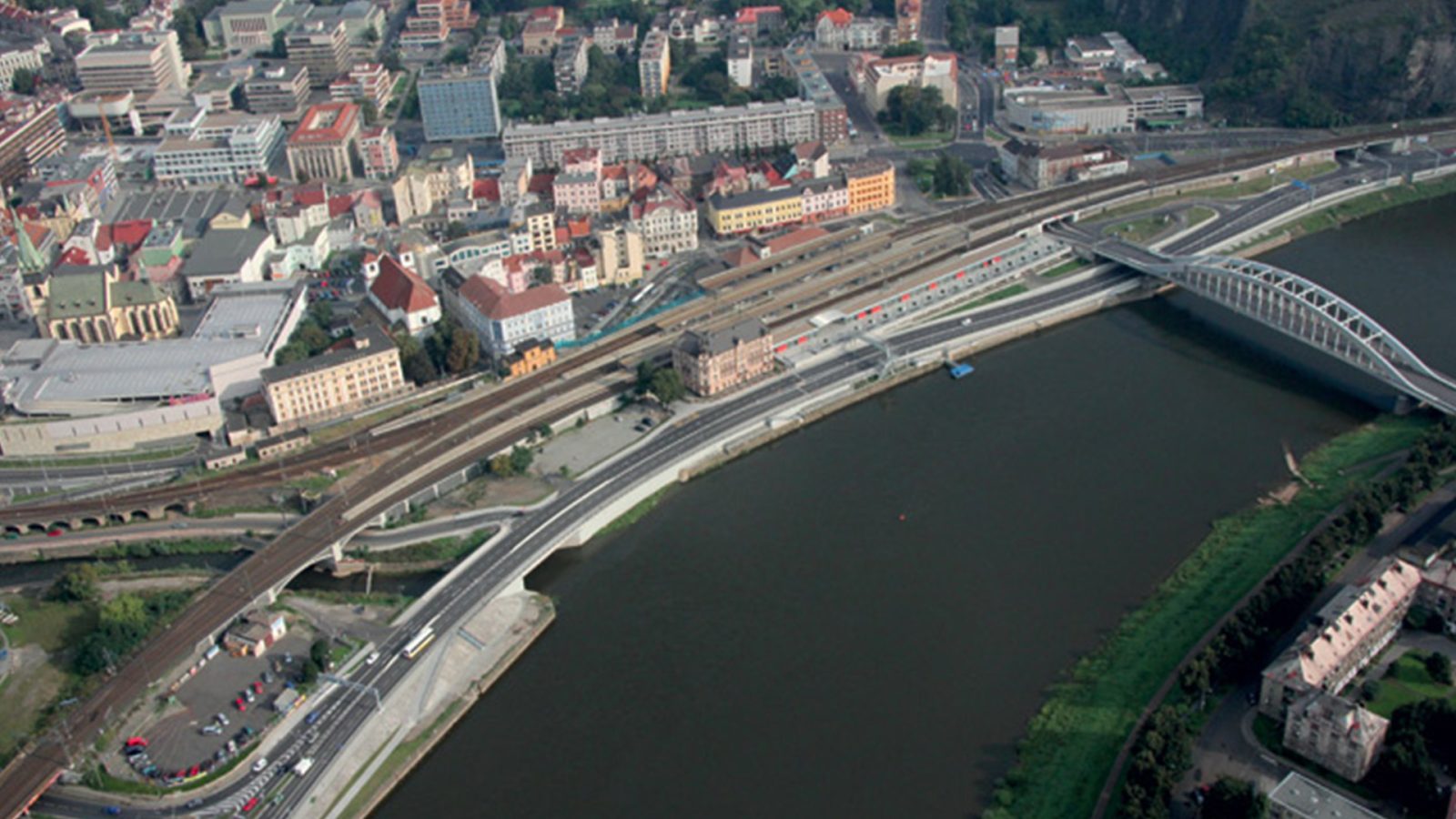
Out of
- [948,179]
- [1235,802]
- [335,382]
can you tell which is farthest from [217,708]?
[948,179]

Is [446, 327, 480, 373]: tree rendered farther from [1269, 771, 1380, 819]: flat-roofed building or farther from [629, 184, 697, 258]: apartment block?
[1269, 771, 1380, 819]: flat-roofed building

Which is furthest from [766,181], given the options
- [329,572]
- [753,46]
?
[329,572]

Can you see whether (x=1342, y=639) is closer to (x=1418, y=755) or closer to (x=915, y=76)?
(x=1418, y=755)

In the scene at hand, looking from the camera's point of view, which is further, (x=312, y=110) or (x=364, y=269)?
(x=312, y=110)

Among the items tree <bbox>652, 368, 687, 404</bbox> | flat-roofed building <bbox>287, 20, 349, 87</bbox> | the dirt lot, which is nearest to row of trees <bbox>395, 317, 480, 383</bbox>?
tree <bbox>652, 368, 687, 404</bbox>

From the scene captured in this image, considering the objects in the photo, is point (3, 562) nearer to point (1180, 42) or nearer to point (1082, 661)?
point (1082, 661)
